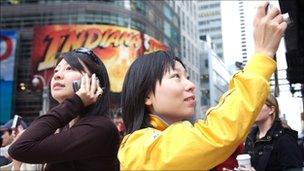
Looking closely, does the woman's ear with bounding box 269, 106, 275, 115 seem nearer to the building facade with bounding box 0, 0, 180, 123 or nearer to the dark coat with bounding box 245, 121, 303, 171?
the dark coat with bounding box 245, 121, 303, 171

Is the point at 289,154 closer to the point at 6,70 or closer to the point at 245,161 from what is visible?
the point at 245,161

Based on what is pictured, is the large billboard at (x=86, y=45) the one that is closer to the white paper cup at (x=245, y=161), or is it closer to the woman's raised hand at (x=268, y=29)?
the white paper cup at (x=245, y=161)

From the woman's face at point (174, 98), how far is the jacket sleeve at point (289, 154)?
1.66m

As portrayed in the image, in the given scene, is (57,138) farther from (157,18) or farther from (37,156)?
(157,18)

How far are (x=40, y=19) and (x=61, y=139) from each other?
40.9m

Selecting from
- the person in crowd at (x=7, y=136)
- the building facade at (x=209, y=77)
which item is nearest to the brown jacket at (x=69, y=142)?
the person in crowd at (x=7, y=136)

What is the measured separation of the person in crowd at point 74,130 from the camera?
211cm

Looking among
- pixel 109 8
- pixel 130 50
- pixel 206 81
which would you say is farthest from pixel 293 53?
pixel 206 81

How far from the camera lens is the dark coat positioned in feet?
10.4

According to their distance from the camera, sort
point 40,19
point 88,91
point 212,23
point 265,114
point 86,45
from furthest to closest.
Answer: point 212,23 < point 40,19 < point 86,45 < point 265,114 < point 88,91

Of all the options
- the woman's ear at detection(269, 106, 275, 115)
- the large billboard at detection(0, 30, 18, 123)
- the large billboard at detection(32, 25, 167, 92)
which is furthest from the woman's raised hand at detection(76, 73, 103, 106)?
the large billboard at detection(0, 30, 18, 123)

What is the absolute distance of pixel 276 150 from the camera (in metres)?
3.25

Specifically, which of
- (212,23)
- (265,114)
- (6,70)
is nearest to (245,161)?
(265,114)

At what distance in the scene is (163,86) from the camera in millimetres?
1788
